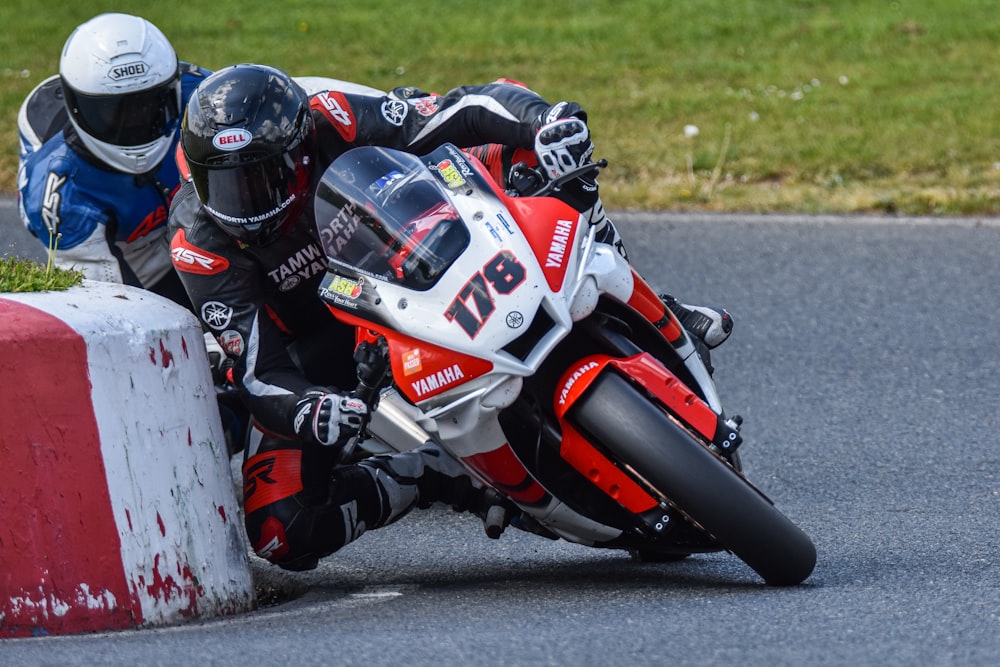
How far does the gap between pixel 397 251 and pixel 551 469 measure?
2.38 feet

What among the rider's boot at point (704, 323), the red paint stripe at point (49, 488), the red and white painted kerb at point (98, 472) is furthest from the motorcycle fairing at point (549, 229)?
the red paint stripe at point (49, 488)

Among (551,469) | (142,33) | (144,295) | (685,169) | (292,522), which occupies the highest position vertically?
(142,33)

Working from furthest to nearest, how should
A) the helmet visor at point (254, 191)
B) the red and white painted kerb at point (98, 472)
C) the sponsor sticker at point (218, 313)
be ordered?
the sponsor sticker at point (218, 313)
the helmet visor at point (254, 191)
the red and white painted kerb at point (98, 472)

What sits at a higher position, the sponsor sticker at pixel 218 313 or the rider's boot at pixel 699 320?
the sponsor sticker at pixel 218 313

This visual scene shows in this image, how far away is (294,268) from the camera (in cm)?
447

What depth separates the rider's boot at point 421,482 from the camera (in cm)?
455

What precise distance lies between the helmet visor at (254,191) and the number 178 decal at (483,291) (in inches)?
32.4

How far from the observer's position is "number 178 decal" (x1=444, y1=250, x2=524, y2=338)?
354 centimetres

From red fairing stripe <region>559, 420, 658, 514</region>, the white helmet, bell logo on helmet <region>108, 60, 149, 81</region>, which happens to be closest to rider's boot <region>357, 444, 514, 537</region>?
red fairing stripe <region>559, 420, 658, 514</region>

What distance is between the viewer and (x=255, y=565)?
4.82 meters

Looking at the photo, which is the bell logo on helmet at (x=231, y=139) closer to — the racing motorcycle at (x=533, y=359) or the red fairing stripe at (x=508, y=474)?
the racing motorcycle at (x=533, y=359)

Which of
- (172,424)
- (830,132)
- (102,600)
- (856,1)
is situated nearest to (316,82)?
(172,424)

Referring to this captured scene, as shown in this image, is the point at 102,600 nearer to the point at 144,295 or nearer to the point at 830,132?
the point at 144,295

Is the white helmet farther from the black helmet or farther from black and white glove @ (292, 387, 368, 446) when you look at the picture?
black and white glove @ (292, 387, 368, 446)
